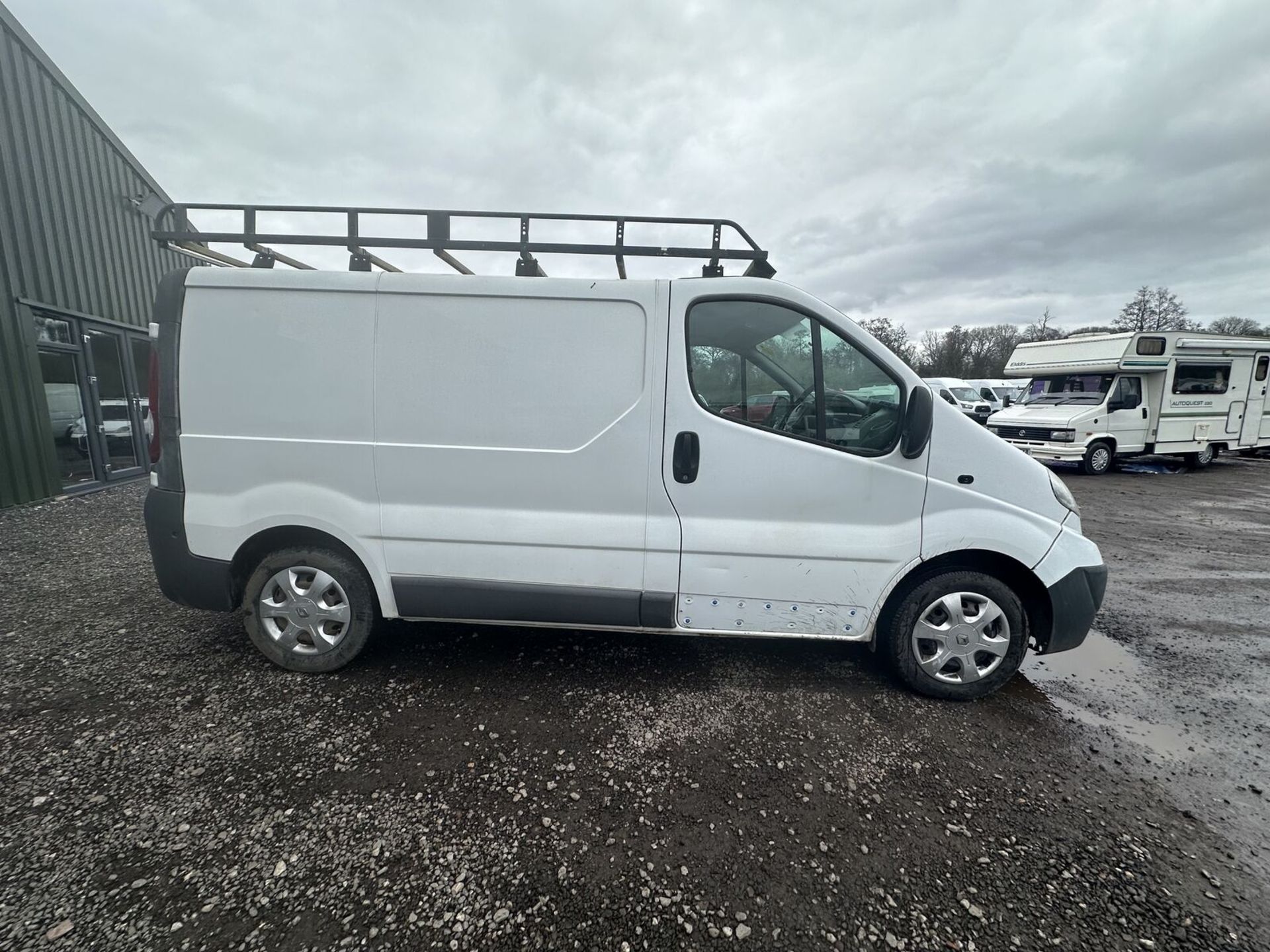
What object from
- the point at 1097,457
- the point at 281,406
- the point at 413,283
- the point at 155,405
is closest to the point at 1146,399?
the point at 1097,457

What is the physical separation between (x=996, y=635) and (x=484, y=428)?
2946 millimetres

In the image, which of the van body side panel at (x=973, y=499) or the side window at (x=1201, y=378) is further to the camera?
the side window at (x=1201, y=378)

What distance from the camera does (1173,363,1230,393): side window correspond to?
10977 mm

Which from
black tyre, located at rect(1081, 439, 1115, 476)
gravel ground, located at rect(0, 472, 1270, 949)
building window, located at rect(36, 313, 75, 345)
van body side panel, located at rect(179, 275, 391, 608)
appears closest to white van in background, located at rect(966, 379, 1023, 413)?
black tyre, located at rect(1081, 439, 1115, 476)

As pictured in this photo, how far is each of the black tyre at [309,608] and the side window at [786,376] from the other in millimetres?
2202

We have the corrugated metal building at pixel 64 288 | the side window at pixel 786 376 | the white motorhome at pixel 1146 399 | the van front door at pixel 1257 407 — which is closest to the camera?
the side window at pixel 786 376

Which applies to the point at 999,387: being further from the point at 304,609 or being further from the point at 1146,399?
the point at 304,609

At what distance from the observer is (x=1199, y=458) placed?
12031mm

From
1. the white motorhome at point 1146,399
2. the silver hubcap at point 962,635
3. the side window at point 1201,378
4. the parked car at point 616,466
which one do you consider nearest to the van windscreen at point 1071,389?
the white motorhome at point 1146,399

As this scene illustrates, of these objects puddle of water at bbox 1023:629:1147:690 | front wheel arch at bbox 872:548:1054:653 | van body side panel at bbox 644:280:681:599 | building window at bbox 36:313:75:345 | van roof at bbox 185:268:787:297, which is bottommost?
puddle of water at bbox 1023:629:1147:690

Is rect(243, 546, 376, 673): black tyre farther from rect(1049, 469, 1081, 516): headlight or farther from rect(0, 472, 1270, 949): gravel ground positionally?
rect(1049, 469, 1081, 516): headlight

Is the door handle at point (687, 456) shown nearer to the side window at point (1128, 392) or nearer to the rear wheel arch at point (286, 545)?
the rear wheel arch at point (286, 545)

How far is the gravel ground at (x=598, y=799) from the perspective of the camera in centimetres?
169

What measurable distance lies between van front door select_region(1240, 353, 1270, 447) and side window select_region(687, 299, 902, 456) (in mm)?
15148
